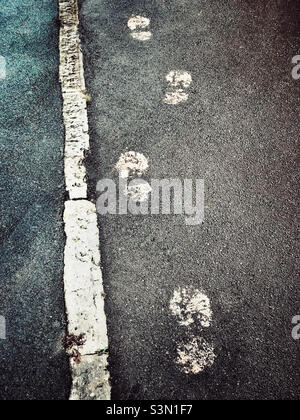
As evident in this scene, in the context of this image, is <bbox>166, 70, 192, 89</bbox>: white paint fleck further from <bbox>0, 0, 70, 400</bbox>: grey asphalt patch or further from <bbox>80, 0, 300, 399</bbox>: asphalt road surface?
<bbox>0, 0, 70, 400</bbox>: grey asphalt patch

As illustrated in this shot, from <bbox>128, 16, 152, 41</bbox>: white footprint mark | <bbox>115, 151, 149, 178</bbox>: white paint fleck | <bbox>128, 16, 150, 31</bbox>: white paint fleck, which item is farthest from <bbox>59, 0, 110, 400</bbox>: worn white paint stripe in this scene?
<bbox>128, 16, 150, 31</bbox>: white paint fleck

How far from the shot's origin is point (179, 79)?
360cm

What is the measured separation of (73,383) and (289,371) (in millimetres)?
1462

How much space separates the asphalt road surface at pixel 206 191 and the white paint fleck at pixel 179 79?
0.06 meters

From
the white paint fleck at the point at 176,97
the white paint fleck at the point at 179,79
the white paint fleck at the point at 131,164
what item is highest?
the white paint fleck at the point at 179,79

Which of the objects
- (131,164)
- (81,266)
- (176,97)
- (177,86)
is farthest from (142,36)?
(81,266)

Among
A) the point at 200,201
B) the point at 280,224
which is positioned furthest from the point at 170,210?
the point at 280,224

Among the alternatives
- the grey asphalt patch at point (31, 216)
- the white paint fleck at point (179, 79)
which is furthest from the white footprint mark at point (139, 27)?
the grey asphalt patch at point (31, 216)

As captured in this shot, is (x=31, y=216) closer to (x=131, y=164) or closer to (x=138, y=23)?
(x=131, y=164)

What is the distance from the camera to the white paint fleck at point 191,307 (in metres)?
2.25

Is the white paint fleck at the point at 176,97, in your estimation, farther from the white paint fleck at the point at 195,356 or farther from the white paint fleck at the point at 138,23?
the white paint fleck at the point at 195,356

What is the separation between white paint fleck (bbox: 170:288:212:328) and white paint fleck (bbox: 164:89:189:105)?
2072 mm

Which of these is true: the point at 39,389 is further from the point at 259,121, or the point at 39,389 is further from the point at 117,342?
the point at 259,121
